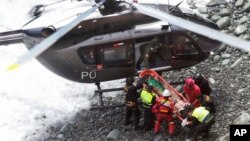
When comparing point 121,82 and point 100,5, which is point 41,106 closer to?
point 121,82

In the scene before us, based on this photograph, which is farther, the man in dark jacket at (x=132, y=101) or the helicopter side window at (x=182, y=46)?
the helicopter side window at (x=182, y=46)

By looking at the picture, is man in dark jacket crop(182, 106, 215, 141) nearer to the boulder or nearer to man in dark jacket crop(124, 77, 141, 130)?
man in dark jacket crop(124, 77, 141, 130)

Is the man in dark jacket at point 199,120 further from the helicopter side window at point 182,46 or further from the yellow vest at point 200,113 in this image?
the helicopter side window at point 182,46

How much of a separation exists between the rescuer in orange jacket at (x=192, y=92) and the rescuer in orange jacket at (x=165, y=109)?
0.65m

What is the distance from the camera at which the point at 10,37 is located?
12.1 meters

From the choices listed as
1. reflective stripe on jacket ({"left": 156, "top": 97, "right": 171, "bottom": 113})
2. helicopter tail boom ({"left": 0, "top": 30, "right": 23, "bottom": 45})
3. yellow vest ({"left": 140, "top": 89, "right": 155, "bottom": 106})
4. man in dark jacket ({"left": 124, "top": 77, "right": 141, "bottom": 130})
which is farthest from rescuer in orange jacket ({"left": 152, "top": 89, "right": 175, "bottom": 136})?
helicopter tail boom ({"left": 0, "top": 30, "right": 23, "bottom": 45})

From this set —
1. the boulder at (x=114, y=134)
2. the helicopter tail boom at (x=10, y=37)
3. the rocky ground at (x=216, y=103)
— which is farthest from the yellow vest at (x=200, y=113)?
the helicopter tail boom at (x=10, y=37)

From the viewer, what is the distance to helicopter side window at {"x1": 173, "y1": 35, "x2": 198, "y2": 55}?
39.5 ft

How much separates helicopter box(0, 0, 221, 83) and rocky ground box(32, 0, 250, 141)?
1132 millimetres

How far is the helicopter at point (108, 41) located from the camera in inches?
461

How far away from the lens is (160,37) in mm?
11922

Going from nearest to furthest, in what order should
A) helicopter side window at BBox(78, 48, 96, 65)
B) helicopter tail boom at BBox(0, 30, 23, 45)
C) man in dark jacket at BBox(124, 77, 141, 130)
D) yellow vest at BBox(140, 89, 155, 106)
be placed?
yellow vest at BBox(140, 89, 155, 106) < man in dark jacket at BBox(124, 77, 141, 130) < helicopter side window at BBox(78, 48, 96, 65) < helicopter tail boom at BBox(0, 30, 23, 45)

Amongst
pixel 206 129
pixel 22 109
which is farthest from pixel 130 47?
pixel 22 109

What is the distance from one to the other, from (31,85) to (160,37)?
4.85m
